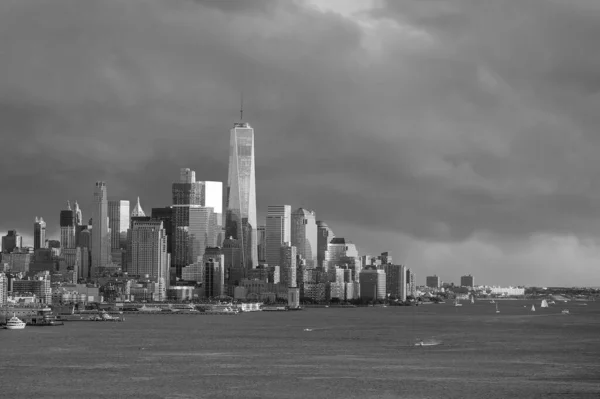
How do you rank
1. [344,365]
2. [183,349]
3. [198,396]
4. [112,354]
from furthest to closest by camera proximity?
[183,349], [112,354], [344,365], [198,396]

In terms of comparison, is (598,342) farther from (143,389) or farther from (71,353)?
(143,389)

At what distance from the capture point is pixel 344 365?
399 ft

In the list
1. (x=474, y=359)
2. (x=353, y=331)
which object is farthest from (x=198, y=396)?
(x=353, y=331)

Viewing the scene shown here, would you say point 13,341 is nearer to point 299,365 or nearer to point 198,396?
point 299,365

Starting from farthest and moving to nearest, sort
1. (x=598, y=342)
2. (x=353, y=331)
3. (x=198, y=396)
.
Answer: (x=353, y=331)
(x=598, y=342)
(x=198, y=396)

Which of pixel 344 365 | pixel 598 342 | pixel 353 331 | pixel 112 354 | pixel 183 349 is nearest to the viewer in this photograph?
pixel 344 365

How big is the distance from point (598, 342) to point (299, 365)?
2349 inches

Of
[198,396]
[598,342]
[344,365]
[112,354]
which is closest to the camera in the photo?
[198,396]

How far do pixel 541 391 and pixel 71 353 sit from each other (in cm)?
6412

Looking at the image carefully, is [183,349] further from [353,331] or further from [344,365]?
[353,331]

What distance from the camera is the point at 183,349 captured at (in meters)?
147

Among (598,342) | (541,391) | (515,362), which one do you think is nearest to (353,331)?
(598,342)

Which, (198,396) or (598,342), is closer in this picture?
(198,396)

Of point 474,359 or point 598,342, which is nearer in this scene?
point 474,359
